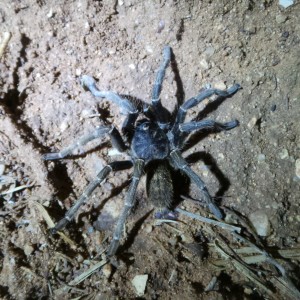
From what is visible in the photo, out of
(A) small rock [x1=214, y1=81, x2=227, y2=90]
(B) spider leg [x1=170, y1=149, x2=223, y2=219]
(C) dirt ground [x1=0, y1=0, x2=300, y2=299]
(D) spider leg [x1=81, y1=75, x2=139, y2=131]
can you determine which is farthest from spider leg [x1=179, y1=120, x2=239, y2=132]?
(D) spider leg [x1=81, y1=75, x2=139, y2=131]

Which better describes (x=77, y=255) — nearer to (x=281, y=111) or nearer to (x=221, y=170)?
(x=221, y=170)

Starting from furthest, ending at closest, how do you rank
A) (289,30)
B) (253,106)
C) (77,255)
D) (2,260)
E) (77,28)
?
(253,106) → (289,30) → (77,28) → (77,255) → (2,260)

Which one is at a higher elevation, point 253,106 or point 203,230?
point 253,106

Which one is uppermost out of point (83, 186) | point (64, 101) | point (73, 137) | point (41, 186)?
point (64, 101)

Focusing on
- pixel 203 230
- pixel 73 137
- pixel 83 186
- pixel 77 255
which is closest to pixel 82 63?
pixel 73 137

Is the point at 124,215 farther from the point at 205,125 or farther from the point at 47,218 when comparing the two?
the point at 205,125

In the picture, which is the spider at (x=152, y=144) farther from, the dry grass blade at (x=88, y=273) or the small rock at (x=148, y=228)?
the small rock at (x=148, y=228)
